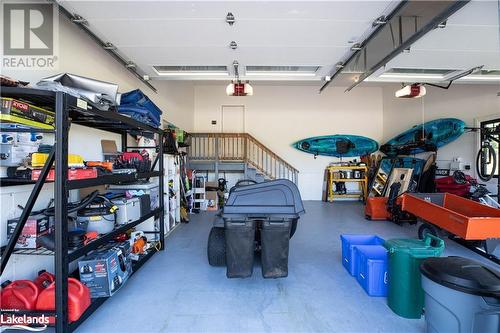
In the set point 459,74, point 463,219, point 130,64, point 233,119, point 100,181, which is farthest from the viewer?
point 233,119

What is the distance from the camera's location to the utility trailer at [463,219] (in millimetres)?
2602

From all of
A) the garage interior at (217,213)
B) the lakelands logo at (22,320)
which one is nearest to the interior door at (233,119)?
the garage interior at (217,213)

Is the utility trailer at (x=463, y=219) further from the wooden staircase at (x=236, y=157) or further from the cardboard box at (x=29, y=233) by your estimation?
the cardboard box at (x=29, y=233)

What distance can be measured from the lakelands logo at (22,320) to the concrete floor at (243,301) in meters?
Result: 0.31

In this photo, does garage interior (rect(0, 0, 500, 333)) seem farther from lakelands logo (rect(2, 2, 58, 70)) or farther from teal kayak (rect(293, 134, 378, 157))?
teal kayak (rect(293, 134, 378, 157))

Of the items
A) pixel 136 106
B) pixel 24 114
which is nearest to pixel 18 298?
pixel 24 114

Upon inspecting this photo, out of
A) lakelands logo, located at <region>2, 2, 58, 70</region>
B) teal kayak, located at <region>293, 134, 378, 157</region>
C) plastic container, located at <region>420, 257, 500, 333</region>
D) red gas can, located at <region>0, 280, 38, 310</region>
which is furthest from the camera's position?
teal kayak, located at <region>293, 134, 378, 157</region>

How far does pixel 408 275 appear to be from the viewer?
1.93 meters

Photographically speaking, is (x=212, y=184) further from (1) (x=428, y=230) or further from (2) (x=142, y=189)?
(1) (x=428, y=230)

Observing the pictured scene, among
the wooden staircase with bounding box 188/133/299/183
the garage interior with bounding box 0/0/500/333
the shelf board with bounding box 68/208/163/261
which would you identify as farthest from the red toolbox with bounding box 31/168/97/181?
the wooden staircase with bounding box 188/133/299/183

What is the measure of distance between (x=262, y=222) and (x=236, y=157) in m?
4.60

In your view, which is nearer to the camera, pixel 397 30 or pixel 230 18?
pixel 230 18

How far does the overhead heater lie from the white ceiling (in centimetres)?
13

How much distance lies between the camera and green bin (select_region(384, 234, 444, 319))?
1917 mm
